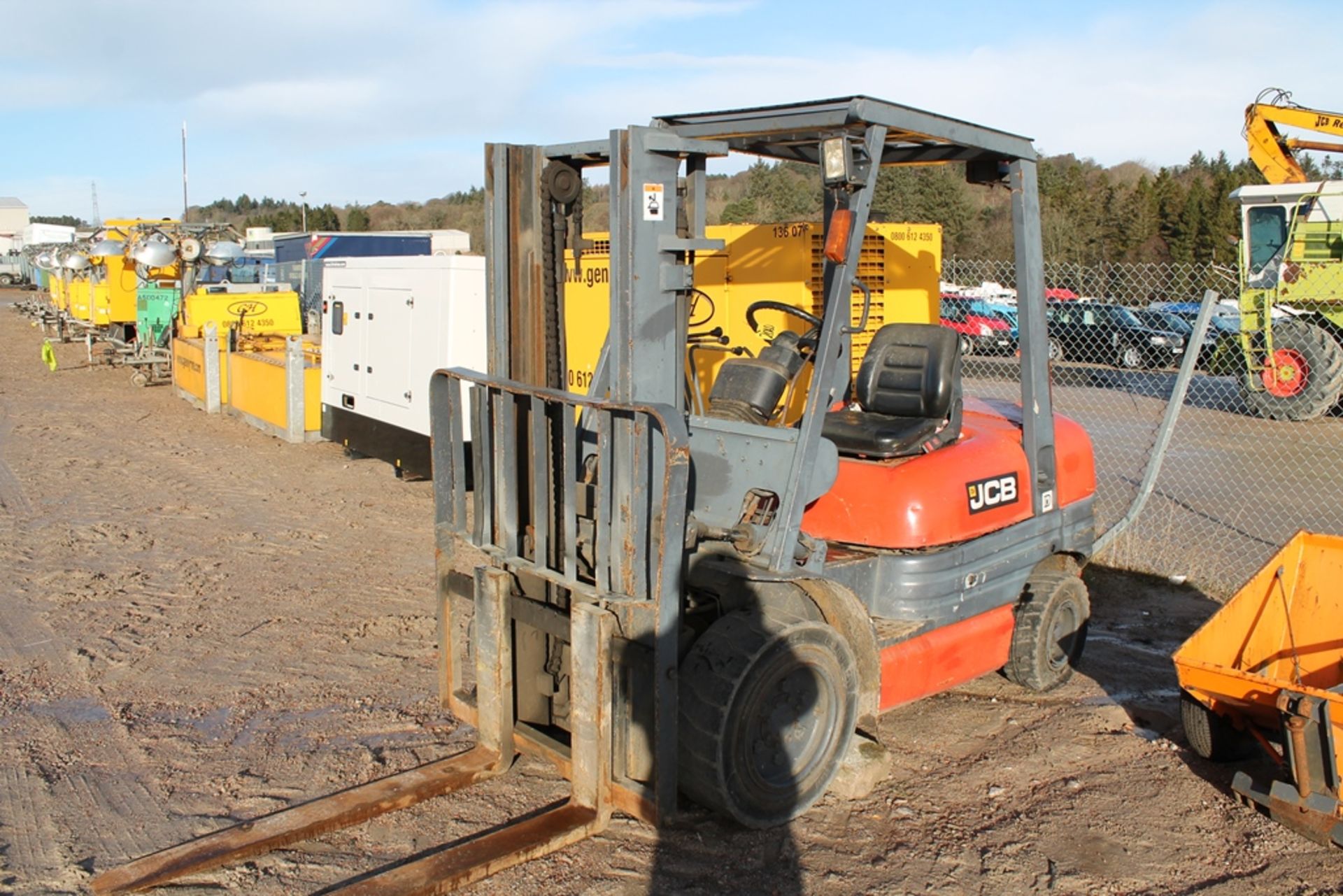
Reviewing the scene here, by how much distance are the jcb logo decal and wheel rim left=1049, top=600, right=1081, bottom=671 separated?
813 millimetres

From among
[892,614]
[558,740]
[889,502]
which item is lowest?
[558,740]

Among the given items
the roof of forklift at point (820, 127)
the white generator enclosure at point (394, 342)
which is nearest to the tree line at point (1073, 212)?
the white generator enclosure at point (394, 342)

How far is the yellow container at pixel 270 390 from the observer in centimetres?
1358

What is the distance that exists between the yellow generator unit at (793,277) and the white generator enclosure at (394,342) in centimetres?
119

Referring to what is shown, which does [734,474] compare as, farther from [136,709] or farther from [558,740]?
[136,709]

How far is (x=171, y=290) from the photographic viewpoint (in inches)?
797

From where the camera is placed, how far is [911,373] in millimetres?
5277

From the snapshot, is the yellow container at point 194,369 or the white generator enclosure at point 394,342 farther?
the yellow container at point 194,369

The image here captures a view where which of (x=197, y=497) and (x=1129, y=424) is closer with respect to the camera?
(x=197, y=497)

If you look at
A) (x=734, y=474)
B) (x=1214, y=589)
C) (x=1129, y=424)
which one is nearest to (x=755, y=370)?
(x=734, y=474)

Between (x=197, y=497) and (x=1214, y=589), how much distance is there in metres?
8.47

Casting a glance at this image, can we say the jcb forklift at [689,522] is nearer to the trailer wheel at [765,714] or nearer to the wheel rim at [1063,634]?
the trailer wheel at [765,714]

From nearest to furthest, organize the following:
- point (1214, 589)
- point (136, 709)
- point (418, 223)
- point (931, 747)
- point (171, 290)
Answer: point (931, 747)
point (136, 709)
point (1214, 589)
point (171, 290)
point (418, 223)

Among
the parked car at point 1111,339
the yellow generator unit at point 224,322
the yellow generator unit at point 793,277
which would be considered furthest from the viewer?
the parked car at point 1111,339
